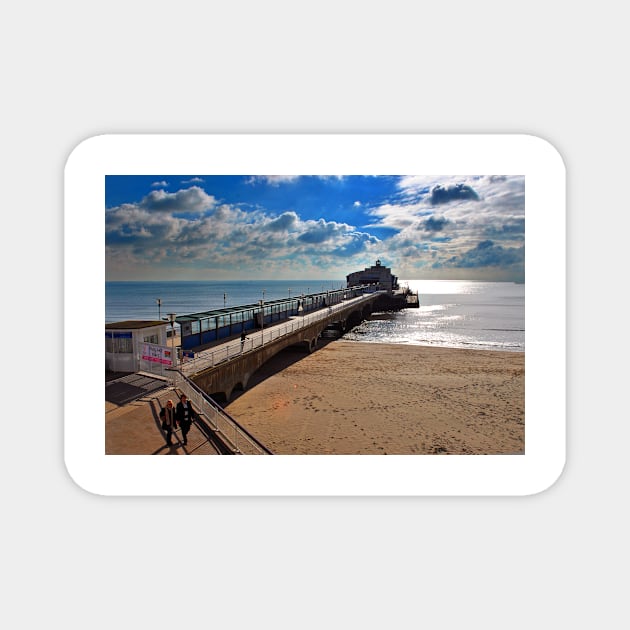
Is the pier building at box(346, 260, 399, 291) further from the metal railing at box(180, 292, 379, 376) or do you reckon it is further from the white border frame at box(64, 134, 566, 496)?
the white border frame at box(64, 134, 566, 496)

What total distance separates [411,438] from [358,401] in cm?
207

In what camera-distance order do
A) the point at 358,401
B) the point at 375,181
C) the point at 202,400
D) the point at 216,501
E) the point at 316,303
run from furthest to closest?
the point at 316,303 < the point at 358,401 < the point at 202,400 < the point at 375,181 < the point at 216,501

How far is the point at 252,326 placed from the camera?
12.6 metres

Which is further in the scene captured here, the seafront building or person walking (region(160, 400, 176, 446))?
the seafront building

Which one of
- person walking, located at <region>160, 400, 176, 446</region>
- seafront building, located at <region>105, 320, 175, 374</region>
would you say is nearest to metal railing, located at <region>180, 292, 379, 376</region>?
seafront building, located at <region>105, 320, 175, 374</region>

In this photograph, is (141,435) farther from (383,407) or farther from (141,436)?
(383,407)

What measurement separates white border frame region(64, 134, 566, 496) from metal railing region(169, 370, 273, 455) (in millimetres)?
194

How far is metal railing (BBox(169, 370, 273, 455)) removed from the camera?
4152mm
